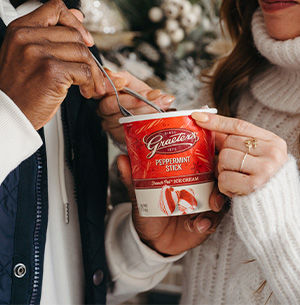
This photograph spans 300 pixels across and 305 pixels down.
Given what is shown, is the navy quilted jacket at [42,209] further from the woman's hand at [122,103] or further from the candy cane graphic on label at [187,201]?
the candy cane graphic on label at [187,201]

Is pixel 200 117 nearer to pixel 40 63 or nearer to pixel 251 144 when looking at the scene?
pixel 251 144

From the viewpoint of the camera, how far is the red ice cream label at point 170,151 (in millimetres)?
727

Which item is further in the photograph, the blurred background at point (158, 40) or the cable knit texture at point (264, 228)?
the blurred background at point (158, 40)

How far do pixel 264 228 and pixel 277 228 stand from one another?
3cm

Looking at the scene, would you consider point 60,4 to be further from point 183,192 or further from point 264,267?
point 264,267

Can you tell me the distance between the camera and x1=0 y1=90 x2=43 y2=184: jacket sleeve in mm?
616

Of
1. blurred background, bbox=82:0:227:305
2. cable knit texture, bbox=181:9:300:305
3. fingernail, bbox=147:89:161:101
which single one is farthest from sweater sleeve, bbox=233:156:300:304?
blurred background, bbox=82:0:227:305

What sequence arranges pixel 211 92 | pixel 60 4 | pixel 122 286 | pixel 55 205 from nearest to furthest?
1. pixel 60 4
2. pixel 55 205
3. pixel 122 286
4. pixel 211 92

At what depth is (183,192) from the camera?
744mm

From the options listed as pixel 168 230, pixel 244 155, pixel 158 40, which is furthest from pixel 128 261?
pixel 158 40

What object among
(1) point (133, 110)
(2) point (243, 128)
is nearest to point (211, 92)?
(1) point (133, 110)

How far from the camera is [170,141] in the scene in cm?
73

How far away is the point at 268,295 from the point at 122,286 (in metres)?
0.38

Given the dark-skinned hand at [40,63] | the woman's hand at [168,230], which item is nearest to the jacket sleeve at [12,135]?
the dark-skinned hand at [40,63]
